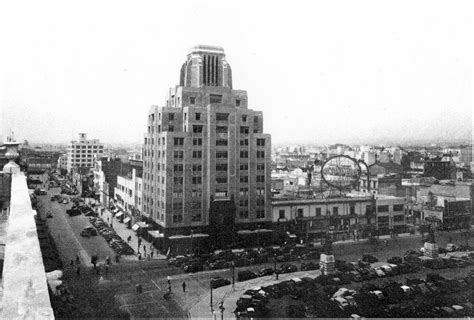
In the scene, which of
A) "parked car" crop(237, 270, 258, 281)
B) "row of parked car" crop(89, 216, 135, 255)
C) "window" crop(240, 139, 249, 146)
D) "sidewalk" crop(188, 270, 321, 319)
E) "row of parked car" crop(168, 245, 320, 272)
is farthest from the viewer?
"window" crop(240, 139, 249, 146)

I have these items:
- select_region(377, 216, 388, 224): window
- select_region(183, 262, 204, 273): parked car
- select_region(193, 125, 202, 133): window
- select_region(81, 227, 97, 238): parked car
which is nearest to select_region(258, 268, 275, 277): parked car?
select_region(183, 262, 204, 273): parked car

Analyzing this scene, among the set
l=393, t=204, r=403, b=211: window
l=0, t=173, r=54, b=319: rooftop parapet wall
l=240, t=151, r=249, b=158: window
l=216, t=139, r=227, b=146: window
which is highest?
l=216, t=139, r=227, b=146: window

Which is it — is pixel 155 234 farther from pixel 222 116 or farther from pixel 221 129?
pixel 222 116

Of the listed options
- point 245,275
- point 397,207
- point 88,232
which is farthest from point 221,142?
point 397,207

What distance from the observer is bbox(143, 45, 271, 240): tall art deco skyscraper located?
2322 inches

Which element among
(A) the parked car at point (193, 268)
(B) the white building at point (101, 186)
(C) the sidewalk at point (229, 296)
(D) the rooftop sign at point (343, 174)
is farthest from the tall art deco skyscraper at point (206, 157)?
(B) the white building at point (101, 186)

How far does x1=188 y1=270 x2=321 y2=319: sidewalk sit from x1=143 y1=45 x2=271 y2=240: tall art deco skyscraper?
16786 millimetres

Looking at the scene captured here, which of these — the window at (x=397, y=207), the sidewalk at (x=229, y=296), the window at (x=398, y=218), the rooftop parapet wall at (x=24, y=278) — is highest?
the rooftop parapet wall at (x=24, y=278)

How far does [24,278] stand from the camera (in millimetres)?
5387

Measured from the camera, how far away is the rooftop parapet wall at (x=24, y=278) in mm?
4594

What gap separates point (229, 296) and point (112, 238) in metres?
27.9

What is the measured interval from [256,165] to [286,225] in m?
10.6

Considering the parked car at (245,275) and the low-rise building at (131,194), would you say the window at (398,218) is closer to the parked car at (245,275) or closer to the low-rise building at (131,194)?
the parked car at (245,275)

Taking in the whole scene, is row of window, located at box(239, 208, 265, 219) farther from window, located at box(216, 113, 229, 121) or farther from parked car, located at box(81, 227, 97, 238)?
parked car, located at box(81, 227, 97, 238)
